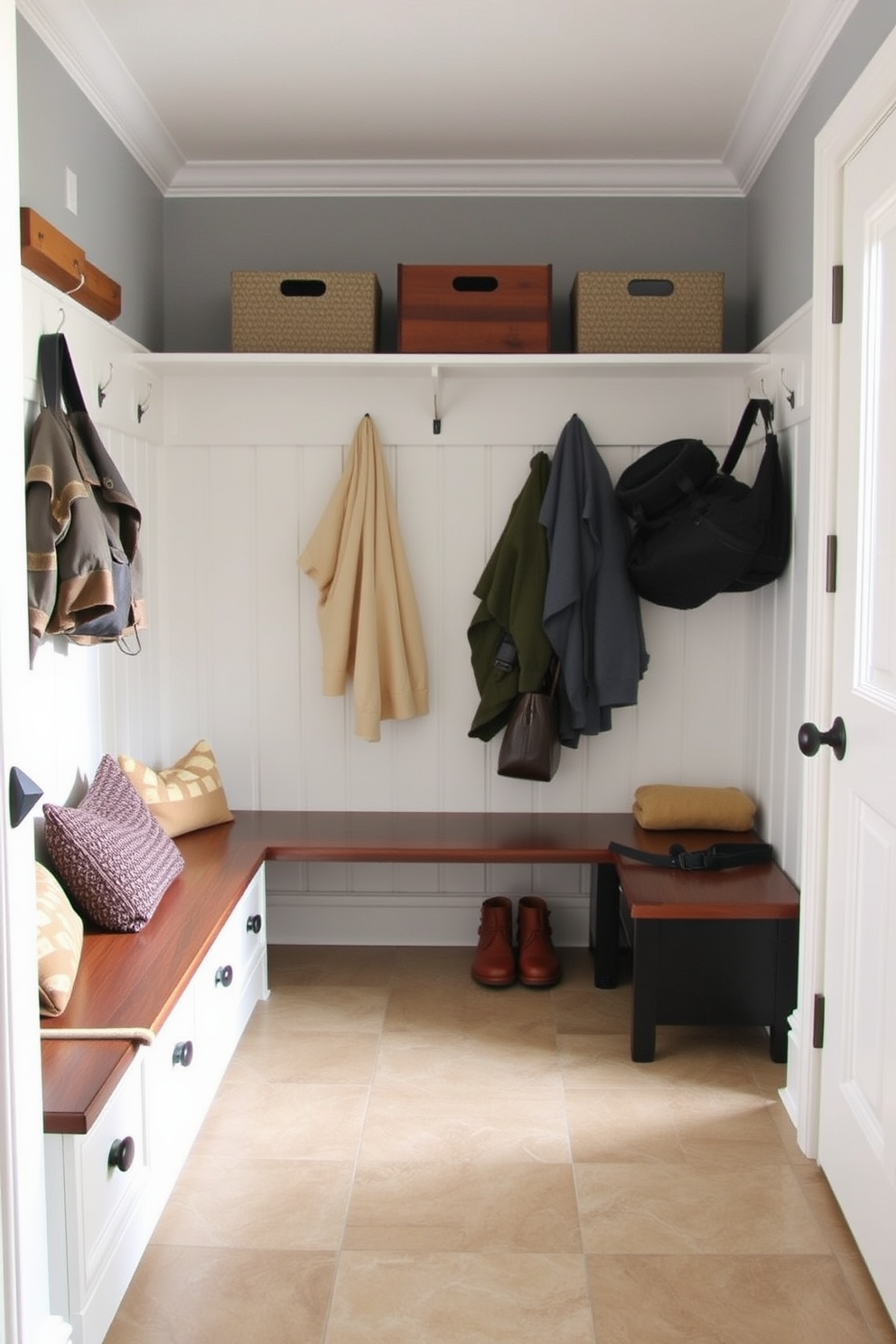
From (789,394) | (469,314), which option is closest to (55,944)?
(469,314)

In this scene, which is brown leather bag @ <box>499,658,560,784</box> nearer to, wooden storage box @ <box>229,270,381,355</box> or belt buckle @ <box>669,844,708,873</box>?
belt buckle @ <box>669,844,708,873</box>

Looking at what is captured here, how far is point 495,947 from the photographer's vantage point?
335cm

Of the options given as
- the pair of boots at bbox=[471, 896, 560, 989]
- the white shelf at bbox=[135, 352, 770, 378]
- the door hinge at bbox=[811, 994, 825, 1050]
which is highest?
the white shelf at bbox=[135, 352, 770, 378]

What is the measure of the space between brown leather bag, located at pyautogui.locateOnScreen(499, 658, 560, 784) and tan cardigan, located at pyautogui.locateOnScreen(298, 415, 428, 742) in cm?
33

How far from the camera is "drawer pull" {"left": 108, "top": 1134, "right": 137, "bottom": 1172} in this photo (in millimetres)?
1876

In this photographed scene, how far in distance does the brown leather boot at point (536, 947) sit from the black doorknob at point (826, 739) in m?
1.34

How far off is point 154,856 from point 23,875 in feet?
3.87

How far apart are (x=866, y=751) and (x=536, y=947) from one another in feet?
5.08

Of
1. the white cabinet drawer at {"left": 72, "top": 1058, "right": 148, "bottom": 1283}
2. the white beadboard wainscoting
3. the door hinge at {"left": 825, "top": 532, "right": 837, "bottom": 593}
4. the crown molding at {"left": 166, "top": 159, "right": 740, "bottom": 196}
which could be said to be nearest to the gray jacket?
the white beadboard wainscoting

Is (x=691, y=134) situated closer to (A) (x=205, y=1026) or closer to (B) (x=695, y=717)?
(B) (x=695, y=717)

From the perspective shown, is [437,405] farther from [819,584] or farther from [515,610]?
[819,584]

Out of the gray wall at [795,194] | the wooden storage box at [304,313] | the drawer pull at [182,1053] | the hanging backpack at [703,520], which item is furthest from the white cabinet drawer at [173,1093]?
the gray wall at [795,194]

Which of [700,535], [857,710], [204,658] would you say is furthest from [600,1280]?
[204,658]

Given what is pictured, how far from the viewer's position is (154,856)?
2.69 meters
